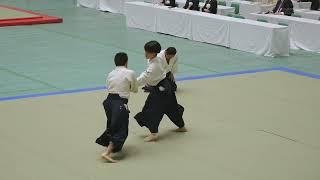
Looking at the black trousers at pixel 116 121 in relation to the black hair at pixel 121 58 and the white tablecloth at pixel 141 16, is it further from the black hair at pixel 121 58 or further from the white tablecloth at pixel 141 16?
the white tablecloth at pixel 141 16

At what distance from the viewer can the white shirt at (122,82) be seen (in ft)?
24.5

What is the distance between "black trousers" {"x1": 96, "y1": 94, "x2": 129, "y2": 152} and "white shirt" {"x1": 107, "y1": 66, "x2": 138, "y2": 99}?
0.07m

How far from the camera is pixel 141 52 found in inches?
609

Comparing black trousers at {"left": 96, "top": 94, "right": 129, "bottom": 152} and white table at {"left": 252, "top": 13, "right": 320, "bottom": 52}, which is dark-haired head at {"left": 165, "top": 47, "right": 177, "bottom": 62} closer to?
black trousers at {"left": 96, "top": 94, "right": 129, "bottom": 152}

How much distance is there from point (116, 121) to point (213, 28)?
9.87 metres

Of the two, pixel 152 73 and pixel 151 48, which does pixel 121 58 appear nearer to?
pixel 151 48

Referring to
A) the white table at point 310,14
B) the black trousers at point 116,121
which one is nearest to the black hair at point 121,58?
the black trousers at point 116,121

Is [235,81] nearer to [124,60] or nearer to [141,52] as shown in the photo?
[141,52]

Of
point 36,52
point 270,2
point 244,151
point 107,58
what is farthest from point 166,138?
point 270,2

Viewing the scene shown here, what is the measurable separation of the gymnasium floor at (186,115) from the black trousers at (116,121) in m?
0.31

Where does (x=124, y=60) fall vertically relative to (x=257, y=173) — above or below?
above

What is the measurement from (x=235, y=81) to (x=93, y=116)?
387 cm

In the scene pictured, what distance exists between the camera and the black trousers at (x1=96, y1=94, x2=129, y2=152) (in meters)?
7.42

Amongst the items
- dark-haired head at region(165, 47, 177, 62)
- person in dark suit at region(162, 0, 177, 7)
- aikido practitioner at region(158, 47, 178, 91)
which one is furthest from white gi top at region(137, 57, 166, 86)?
person in dark suit at region(162, 0, 177, 7)
